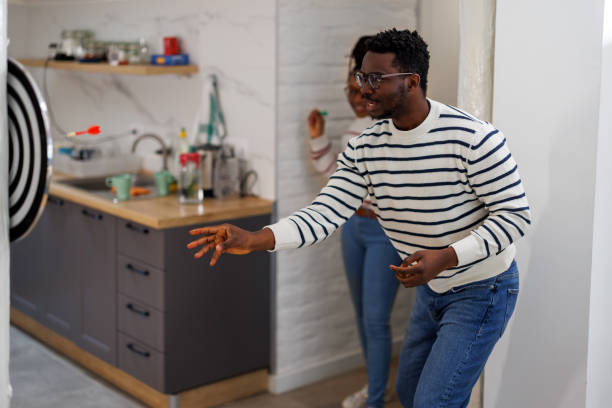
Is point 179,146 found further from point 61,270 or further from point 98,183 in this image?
point 61,270

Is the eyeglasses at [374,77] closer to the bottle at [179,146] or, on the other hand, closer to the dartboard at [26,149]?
the dartboard at [26,149]

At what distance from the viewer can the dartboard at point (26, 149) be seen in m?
1.90

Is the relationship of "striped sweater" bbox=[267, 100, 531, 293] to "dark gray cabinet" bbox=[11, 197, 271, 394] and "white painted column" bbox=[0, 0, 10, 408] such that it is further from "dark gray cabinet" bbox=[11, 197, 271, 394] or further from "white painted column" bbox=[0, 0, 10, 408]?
"dark gray cabinet" bbox=[11, 197, 271, 394]

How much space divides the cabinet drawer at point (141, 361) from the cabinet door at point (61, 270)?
41cm

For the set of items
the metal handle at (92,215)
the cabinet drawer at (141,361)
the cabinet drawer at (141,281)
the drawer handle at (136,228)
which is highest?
the metal handle at (92,215)

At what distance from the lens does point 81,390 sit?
3.63m

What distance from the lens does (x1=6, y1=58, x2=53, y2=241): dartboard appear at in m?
1.90

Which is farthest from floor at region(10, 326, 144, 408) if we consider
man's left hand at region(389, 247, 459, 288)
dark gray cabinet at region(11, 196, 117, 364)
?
man's left hand at region(389, 247, 459, 288)

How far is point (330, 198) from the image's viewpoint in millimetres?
2238

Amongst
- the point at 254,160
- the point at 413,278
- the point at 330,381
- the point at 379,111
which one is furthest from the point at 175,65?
the point at 413,278

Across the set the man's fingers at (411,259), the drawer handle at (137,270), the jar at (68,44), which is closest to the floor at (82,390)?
the drawer handle at (137,270)

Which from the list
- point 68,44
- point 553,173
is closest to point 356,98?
point 553,173

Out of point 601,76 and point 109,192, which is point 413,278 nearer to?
point 601,76

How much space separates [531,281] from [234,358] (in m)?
1.42
